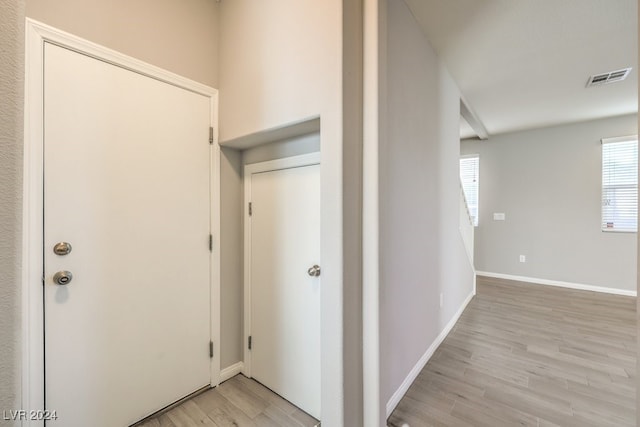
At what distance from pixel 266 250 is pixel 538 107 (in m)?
4.11

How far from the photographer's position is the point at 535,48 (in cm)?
225

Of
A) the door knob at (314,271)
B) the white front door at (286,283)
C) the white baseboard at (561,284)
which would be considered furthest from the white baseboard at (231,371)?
the white baseboard at (561,284)

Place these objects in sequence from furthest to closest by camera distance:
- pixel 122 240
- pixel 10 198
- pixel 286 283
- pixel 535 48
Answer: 1. pixel 535 48
2. pixel 286 283
3. pixel 122 240
4. pixel 10 198

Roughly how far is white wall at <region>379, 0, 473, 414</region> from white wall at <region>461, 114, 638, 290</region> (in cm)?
284

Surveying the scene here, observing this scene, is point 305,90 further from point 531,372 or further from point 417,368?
point 531,372

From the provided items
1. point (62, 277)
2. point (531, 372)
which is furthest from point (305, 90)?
point (531, 372)

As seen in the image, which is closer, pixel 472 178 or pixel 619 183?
pixel 619 183

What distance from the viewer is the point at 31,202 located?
1.22m

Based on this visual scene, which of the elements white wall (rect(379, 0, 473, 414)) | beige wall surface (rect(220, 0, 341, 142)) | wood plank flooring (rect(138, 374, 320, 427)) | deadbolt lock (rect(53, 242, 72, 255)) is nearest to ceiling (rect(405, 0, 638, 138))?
white wall (rect(379, 0, 473, 414))

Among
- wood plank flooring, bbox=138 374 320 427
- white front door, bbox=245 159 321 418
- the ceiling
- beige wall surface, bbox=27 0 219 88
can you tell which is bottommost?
wood plank flooring, bbox=138 374 320 427

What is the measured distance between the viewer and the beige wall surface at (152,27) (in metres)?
1.32

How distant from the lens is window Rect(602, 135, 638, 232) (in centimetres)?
375

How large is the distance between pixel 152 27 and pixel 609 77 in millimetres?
4187

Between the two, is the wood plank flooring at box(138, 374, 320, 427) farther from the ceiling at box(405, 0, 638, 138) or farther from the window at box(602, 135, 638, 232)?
the window at box(602, 135, 638, 232)
